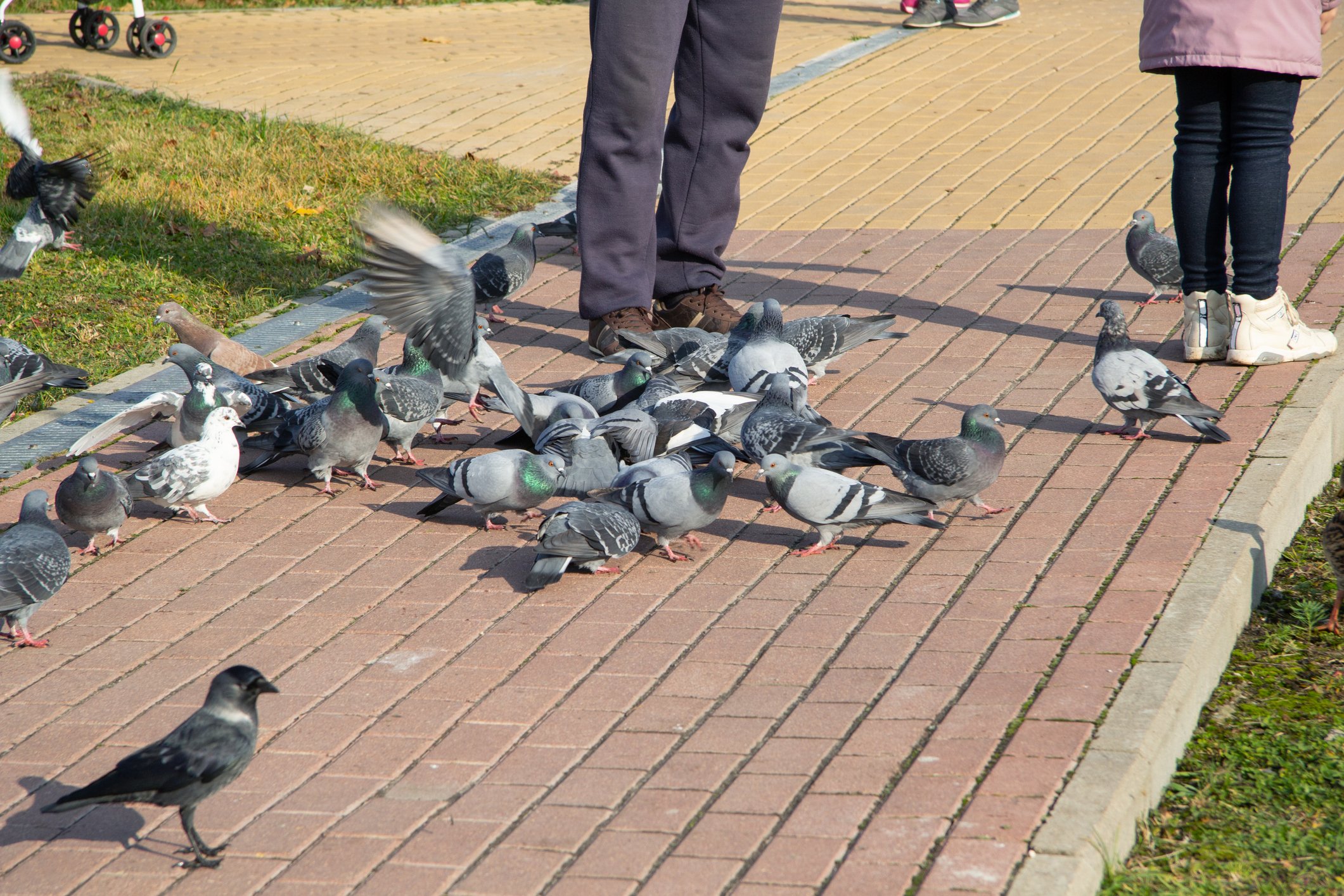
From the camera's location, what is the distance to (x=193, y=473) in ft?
15.3

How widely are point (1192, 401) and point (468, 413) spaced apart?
2928mm

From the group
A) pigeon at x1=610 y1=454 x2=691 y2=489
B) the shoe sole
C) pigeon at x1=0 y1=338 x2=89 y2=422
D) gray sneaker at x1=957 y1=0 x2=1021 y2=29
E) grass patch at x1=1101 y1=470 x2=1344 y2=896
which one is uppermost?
pigeon at x1=0 y1=338 x2=89 y2=422

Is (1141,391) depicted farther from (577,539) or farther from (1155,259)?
(577,539)

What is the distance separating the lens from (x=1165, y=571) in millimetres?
3953

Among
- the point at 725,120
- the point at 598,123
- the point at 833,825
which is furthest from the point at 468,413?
the point at 833,825

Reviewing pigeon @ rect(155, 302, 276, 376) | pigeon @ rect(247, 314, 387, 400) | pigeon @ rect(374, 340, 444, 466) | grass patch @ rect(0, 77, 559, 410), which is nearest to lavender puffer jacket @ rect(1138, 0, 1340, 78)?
pigeon @ rect(374, 340, 444, 466)

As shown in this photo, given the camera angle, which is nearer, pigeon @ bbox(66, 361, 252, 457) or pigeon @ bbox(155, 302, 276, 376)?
pigeon @ bbox(66, 361, 252, 457)

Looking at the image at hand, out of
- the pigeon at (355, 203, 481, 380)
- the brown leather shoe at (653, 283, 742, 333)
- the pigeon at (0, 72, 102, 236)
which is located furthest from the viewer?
the pigeon at (0, 72, 102, 236)

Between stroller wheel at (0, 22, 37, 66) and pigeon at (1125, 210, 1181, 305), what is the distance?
10018 mm

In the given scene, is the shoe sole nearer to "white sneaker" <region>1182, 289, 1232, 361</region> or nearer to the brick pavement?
the brick pavement

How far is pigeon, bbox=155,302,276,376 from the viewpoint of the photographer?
6.00 metres

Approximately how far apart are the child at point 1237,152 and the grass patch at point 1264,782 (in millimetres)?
1669

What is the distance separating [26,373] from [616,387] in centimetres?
238

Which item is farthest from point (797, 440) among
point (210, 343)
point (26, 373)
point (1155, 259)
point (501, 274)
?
point (26, 373)
